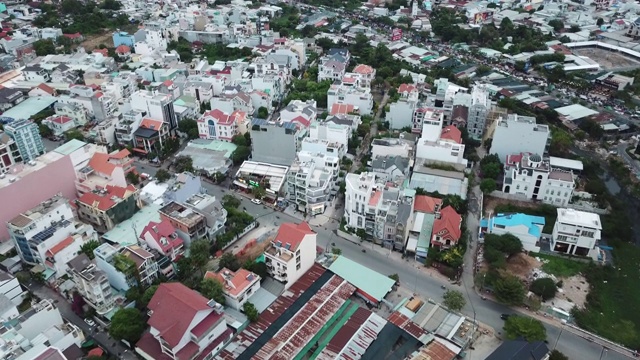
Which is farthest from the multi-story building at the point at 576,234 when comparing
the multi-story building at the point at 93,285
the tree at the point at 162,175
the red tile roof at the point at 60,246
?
the red tile roof at the point at 60,246

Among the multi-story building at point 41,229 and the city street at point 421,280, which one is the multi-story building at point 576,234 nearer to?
the city street at point 421,280

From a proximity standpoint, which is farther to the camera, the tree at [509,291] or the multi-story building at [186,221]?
the multi-story building at [186,221]

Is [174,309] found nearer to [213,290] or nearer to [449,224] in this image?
[213,290]

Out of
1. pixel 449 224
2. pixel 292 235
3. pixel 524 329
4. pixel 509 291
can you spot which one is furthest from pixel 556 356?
pixel 292 235

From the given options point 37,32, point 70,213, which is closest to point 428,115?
point 70,213

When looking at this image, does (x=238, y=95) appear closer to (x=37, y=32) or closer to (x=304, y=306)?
(x=304, y=306)
